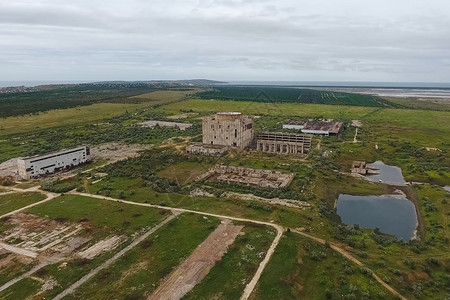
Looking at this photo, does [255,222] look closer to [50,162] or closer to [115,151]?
[50,162]

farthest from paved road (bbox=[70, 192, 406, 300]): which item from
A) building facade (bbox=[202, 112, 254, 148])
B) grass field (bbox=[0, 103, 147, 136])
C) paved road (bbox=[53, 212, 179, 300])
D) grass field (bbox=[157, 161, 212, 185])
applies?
grass field (bbox=[0, 103, 147, 136])

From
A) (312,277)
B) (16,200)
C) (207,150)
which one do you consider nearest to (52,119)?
(207,150)

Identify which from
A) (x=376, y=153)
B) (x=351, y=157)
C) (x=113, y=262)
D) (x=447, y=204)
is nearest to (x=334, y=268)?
→ (x=113, y=262)

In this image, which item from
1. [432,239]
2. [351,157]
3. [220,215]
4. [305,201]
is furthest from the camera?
[351,157]

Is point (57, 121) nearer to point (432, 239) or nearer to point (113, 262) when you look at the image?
point (113, 262)

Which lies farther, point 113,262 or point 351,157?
point 351,157

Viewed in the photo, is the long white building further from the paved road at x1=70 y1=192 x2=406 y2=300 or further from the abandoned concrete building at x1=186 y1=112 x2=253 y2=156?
the abandoned concrete building at x1=186 y1=112 x2=253 y2=156
